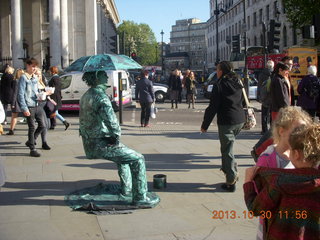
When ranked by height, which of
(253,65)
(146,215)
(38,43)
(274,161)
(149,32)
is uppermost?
(149,32)

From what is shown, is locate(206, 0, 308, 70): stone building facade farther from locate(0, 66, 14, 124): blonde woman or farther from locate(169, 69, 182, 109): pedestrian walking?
locate(0, 66, 14, 124): blonde woman

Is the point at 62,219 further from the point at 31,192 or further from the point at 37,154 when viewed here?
the point at 37,154

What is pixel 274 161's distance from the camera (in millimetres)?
2787

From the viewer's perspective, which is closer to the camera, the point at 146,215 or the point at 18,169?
the point at 146,215

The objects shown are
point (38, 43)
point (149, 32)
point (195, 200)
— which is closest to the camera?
point (195, 200)

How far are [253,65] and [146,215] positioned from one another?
25.5 meters

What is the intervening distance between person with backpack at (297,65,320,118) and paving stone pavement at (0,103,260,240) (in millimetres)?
1549

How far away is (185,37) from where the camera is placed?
181 metres

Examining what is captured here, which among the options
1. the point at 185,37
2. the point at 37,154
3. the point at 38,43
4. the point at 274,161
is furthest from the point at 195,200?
the point at 185,37

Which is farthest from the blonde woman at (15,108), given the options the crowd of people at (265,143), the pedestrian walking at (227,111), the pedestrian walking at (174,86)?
the pedestrian walking at (174,86)

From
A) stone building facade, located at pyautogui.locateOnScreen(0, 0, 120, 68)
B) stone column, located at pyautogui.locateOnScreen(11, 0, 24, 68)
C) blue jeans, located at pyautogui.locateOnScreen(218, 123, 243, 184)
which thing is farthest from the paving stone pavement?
stone column, located at pyautogui.locateOnScreen(11, 0, 24, 68)

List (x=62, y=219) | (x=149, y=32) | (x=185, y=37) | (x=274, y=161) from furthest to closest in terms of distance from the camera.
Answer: (x=185, y=37)
(x=149, y=32)
(x=62, y=219)
(x=274, y=161)

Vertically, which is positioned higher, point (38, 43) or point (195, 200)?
point (38, 43)

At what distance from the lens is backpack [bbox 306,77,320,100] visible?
28.4 feet
